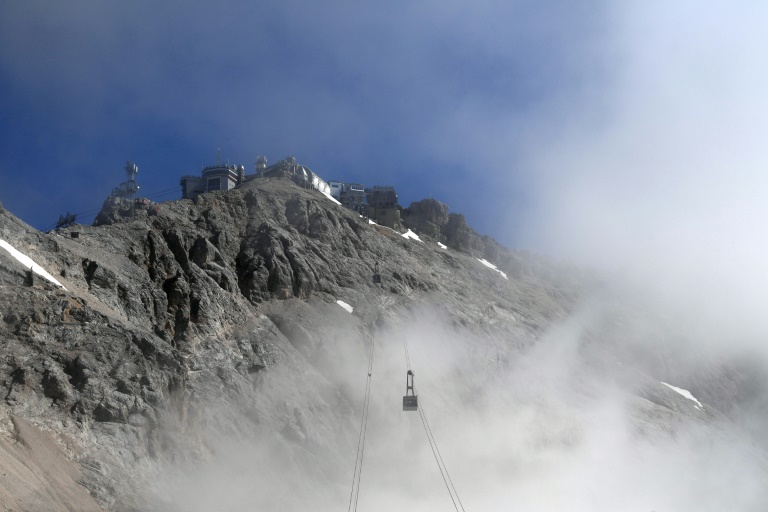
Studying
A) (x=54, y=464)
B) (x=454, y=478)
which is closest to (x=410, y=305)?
(x=454, y=478)

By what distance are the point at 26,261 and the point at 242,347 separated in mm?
20513

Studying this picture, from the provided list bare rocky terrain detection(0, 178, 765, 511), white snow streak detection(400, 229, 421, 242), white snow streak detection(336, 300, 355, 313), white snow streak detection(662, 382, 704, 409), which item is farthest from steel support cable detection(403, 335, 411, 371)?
white snow streak detection(662, 382, 704, 409)

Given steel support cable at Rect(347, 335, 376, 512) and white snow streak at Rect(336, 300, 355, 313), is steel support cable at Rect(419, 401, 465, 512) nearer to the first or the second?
steel support cable at Rect(347, 335, 376, 512)

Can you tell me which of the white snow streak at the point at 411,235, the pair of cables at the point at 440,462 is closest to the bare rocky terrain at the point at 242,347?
the white snow streak at the point at 411,235

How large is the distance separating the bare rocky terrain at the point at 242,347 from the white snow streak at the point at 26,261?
2.72 ft

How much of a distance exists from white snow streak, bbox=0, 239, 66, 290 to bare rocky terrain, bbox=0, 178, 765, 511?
829 millimetres

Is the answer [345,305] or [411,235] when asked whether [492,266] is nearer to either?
[411,235]

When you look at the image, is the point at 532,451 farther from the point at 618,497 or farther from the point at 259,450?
the point at 259,450

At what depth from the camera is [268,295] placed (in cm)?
7769

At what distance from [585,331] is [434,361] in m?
42.8

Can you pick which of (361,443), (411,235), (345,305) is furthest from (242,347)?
(411,235)

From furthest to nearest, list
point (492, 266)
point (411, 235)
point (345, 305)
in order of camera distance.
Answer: point (492, 266) < point (411, 235) < point (345, 305)

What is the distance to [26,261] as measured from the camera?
5378 centimetres

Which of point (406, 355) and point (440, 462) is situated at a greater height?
point (406, 355)
